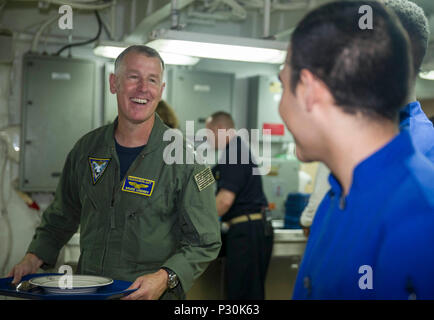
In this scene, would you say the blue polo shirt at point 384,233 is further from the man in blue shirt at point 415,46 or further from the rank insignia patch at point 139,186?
the rank insignia patch at point 139,186

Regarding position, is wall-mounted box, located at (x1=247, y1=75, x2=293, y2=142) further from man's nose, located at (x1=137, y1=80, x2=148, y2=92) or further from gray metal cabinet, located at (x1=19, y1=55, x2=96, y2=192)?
man's nose, located at (x1=137, y1=80, x2=148, y2=92)

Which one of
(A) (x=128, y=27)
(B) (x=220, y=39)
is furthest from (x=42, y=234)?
(A) (x=128, y=27)

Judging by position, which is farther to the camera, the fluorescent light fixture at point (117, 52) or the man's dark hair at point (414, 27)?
the fluorescent light fixture at point (117, 52)

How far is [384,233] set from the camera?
836 mm

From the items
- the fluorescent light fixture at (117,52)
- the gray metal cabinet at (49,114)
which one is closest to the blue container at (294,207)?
the fluorescent light fixture at (117,52)

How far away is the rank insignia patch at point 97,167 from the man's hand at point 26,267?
1.16ft

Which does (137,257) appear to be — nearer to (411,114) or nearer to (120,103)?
(120,103)

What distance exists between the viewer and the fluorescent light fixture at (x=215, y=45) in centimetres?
245

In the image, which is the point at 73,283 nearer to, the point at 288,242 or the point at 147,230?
the point at 147,230

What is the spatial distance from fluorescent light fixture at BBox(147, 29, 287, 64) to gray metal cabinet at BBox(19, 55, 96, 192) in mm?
1740

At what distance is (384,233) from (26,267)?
1.36 metres

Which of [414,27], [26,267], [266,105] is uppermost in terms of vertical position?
[414,27]

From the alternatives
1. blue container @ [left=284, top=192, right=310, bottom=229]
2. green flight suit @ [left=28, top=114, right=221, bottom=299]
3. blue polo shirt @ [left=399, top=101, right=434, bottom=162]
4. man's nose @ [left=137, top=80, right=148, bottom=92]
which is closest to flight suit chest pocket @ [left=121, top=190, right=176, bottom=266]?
green flight suit @ [left=28, top=114, right=221, bottom=299]

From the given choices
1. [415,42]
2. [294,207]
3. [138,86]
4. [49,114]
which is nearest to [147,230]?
[138,86]
